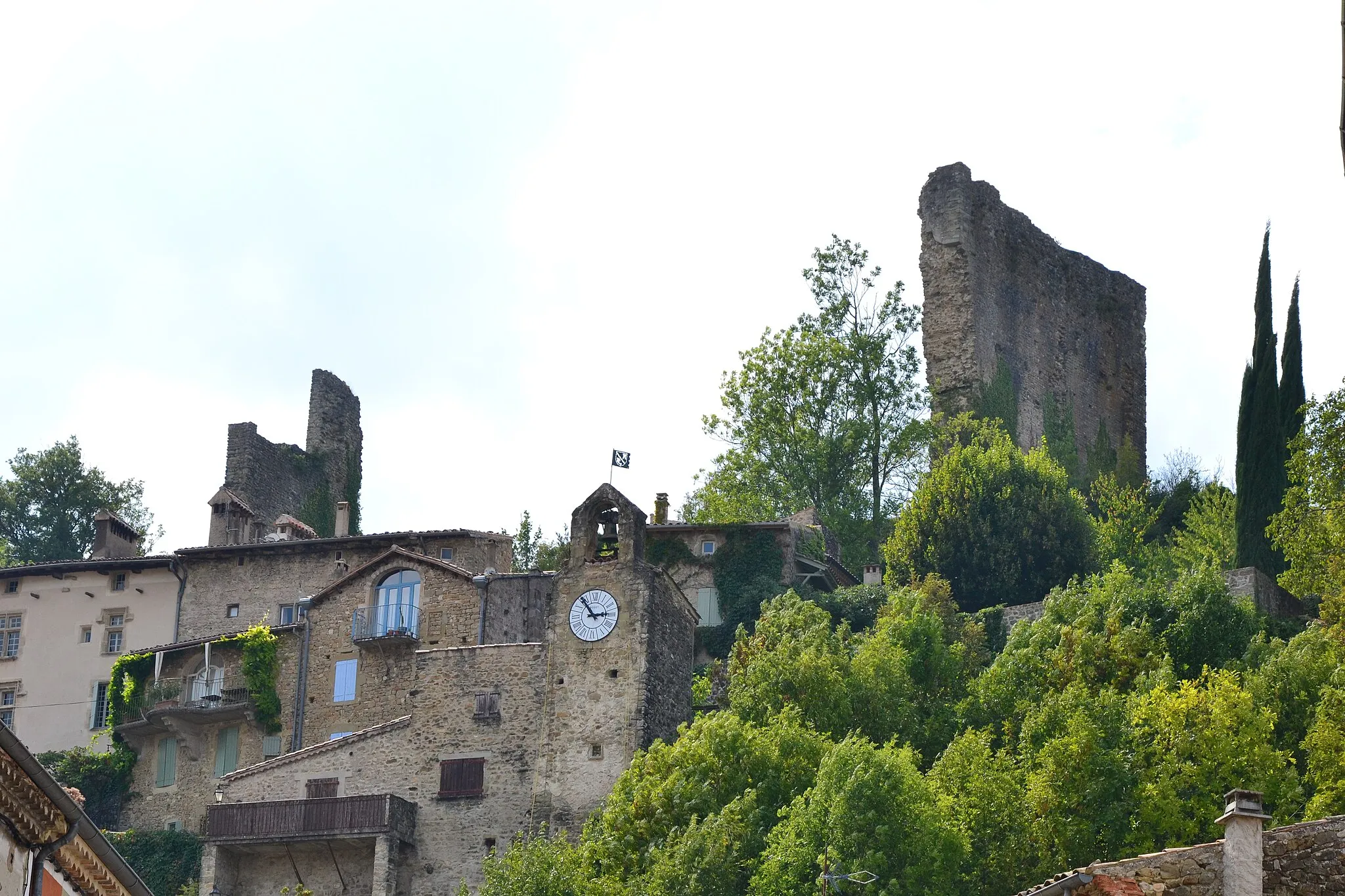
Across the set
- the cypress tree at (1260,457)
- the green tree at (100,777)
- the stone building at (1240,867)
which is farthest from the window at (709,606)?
the stone building at (1240,867)

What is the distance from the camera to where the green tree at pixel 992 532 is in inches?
2125

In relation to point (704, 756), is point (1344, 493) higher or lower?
higher

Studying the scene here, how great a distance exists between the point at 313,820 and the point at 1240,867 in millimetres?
26306

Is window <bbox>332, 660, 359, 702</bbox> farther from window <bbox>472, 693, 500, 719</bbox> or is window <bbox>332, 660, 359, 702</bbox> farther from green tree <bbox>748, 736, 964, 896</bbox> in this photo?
A: green tree <bbox>748, 736, 964, 896</bbox>

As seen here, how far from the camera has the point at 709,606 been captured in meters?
55.1

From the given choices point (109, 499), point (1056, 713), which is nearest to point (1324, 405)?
point (1056, 713)

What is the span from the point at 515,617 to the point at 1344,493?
20794 mm

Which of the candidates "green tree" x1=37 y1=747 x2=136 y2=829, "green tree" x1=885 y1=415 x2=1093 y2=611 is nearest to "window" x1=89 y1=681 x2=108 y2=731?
"green tree" x1=37 y1=747 x2=136 y2=829

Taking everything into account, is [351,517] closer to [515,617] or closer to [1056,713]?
[515,617]

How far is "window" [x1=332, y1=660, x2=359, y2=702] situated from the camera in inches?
2024

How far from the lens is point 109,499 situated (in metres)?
76.2

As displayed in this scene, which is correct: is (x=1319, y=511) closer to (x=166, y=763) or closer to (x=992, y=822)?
(x=992, y=822)

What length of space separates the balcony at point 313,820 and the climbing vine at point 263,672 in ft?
19.5

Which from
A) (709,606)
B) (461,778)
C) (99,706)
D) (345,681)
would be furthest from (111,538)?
(461,778)
